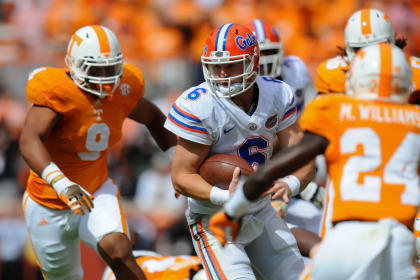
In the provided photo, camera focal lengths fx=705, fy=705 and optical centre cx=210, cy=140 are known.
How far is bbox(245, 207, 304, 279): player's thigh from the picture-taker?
3715 mm

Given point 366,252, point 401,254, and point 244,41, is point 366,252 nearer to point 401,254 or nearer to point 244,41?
point 401,254

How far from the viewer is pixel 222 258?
11.8 feet

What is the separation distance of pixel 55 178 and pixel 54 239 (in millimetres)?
714

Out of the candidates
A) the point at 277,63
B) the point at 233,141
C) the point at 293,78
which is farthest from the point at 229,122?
the point at 293,78

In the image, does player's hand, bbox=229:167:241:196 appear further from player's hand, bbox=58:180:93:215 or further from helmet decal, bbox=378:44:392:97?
player's hand, bbox=58:180:93:215

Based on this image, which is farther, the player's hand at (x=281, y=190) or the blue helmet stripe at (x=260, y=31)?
the blue helmet stripe at (x=260, y=31)

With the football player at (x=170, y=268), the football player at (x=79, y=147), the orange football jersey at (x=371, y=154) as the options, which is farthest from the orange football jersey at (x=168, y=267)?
the orange football jersey at (x=371, y=154)

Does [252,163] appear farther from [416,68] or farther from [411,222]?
[416,68]

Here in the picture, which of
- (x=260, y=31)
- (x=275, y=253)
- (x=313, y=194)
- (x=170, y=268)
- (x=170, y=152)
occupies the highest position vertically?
(x=260, y=31)

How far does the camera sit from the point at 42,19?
10.4 meters

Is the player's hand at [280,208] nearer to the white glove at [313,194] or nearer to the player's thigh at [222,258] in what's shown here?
the white glove at [313,194]

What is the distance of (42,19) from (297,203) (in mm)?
6434

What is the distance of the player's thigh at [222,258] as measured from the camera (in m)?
3.54

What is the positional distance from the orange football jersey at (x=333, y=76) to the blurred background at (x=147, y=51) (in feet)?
11.0
